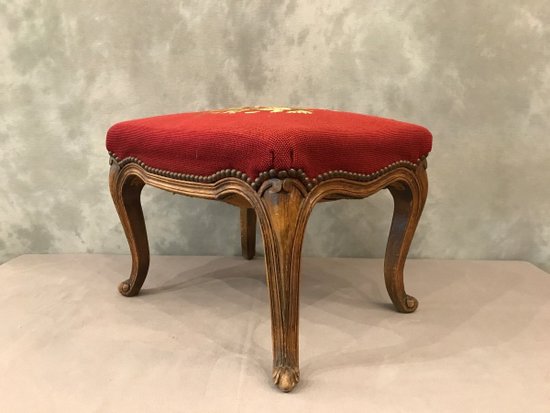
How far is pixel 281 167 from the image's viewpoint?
830mm

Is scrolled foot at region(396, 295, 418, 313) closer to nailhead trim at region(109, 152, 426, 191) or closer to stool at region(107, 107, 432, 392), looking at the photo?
stool at region(107, 107, 432, 392)

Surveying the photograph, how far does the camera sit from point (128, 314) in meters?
1.27

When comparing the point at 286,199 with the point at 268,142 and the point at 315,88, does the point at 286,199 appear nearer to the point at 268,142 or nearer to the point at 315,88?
the point at 268,142

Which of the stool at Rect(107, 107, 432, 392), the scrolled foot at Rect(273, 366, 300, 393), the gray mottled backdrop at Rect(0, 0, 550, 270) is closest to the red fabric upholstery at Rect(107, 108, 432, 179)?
the stool at Rect(107, 107, 432, 392)

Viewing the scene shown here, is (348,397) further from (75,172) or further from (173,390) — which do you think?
(75,172)

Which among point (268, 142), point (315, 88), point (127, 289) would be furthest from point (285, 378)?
point (315, 88)

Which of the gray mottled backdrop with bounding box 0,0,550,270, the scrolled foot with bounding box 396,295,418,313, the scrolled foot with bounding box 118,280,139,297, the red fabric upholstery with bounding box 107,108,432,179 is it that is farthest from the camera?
the gray mottled backdrop with bounding box 0,0,550,270

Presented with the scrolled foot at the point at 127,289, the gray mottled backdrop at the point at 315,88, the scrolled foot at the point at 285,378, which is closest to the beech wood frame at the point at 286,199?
the scrolled foot at the point at 285,378

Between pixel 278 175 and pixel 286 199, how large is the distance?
0.15ft

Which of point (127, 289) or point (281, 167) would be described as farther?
point (127, 289)

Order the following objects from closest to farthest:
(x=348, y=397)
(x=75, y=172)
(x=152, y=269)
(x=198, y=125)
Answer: (x=348, y=397) < (x=198, y=125) < (x=152, y=269) < (x=75, y=172)

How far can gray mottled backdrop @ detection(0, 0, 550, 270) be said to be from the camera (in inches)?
64.1

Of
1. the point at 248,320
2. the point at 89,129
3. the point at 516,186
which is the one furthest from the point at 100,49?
the point at 516,186

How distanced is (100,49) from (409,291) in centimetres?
132
